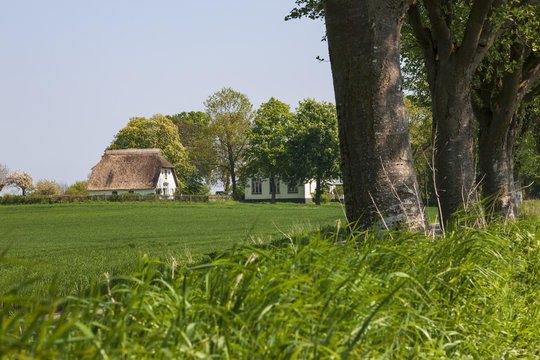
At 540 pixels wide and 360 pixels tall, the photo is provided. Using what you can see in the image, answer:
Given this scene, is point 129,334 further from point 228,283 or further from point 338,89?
point 338,89

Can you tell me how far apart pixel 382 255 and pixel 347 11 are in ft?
12.5

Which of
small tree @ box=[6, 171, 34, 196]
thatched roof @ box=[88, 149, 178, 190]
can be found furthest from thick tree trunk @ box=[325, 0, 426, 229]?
small tree @ box=[6, 171, 34, 196]

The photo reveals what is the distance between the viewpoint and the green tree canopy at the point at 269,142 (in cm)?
6500

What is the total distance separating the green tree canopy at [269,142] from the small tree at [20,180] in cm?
4230

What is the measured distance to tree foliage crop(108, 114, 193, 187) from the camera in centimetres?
8119

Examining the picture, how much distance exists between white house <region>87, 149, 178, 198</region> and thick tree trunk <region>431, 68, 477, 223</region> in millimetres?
68338

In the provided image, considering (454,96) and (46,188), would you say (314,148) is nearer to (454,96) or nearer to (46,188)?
(46,188)

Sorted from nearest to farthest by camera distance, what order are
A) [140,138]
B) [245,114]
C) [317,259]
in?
[317,259], [245,114], [140,138]

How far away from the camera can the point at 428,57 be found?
1219 centimetres

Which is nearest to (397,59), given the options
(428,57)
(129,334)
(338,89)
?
(338,89)

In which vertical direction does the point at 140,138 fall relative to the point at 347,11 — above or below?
above

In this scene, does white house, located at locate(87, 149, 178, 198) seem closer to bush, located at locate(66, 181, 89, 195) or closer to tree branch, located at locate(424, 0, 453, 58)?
bush, located at locate(66, 181, 89, 195)

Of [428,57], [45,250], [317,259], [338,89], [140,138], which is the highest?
[140,138]

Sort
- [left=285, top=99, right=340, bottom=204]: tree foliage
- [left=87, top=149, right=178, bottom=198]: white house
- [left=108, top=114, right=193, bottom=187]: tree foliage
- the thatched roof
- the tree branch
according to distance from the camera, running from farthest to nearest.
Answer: [left=108, top=114, right=193, bottom=187]: tree foliage → [left=87, top=149, right=178, bottom=198]: white house → the thatched roof → [left=285, top=99, right=340, bottom=204]: tree foliage → the tree branch
